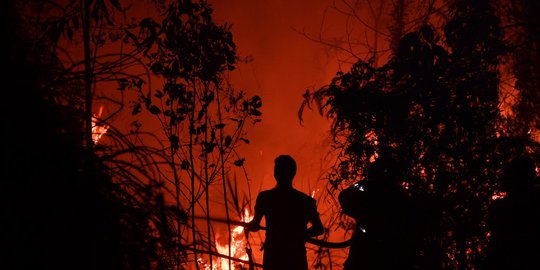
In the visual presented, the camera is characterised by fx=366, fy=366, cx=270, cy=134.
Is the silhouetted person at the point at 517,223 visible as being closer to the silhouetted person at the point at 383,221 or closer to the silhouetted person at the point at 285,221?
the silhouetted person at the point at 383,221

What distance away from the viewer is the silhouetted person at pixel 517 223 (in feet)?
9.25

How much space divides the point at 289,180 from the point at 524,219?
1.91m

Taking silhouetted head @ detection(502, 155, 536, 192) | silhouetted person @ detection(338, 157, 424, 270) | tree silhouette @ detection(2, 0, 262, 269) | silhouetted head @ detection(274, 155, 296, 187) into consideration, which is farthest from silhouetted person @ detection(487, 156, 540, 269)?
tree silhouette @ detection(2, 0, 262, 269)

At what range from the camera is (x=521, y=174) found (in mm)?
2938

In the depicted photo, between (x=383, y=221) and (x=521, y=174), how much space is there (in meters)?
1.15

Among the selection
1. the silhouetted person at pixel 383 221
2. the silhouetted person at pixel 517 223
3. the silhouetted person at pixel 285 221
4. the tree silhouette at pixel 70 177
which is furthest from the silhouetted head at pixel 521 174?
the tree silhouette at pixel 70 177

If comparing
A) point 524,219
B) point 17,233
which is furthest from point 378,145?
point 17,233

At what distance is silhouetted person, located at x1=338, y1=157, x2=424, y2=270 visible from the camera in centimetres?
317

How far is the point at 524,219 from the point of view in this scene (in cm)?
289

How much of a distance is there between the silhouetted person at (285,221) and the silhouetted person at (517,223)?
146 centimetres

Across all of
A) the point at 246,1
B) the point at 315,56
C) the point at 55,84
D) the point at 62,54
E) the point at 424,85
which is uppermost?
the point at 246,1

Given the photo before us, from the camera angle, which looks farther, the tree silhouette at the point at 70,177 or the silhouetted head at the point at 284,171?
the silhouetted head at the point at 284,171

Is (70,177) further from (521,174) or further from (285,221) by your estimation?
(521,174)

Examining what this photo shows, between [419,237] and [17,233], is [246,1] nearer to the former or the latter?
[419,237]
